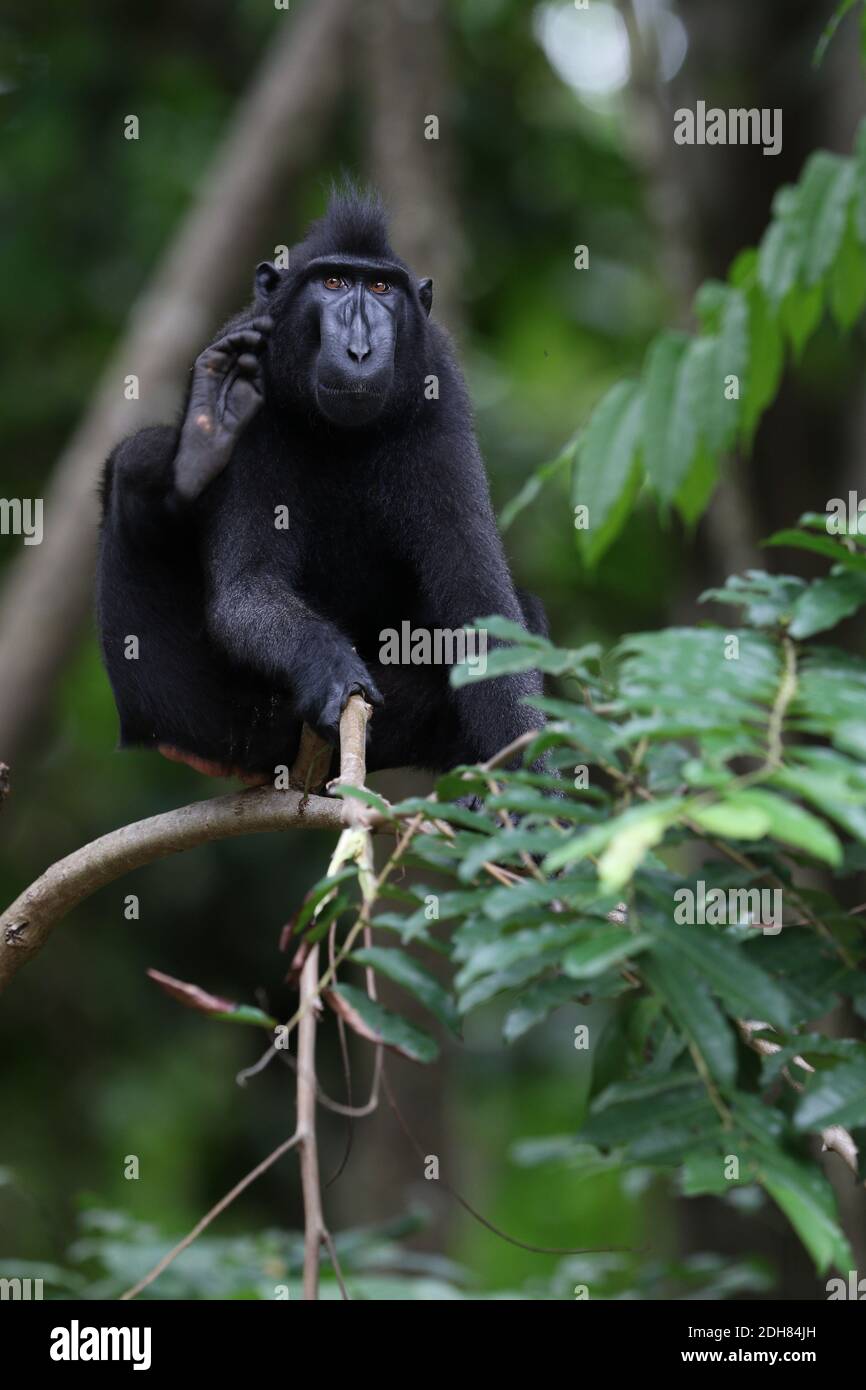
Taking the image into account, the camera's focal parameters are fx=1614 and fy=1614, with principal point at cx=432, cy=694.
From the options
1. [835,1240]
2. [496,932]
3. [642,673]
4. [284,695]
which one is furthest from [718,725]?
[284,695]

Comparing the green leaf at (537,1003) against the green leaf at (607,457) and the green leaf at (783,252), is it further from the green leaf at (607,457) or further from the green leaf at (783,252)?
the green leaf at (783,252)

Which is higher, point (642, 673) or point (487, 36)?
point (487, 36)

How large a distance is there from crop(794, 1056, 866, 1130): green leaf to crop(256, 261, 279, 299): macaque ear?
11.3 feet

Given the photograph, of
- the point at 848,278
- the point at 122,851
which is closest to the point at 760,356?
the point at 848,278

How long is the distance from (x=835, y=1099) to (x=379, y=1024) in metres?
0.68

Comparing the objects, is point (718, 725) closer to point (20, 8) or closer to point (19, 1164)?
point (19, 1164)

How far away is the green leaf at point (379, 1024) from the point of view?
242cm

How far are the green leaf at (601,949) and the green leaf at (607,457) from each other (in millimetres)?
2431

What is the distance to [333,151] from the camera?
12203mm

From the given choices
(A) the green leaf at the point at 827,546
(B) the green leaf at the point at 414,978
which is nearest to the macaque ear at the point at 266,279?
(A) the green leaf at the point at 827,546

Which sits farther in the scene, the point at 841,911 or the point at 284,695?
the point at 284,695

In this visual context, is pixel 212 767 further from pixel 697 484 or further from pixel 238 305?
pixel 238 305

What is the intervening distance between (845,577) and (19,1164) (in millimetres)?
9963
